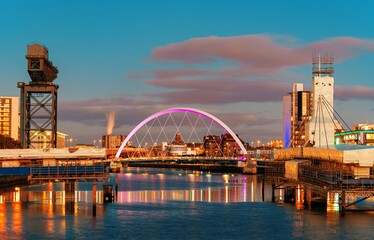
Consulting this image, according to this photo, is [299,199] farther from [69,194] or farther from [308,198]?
[69,194]

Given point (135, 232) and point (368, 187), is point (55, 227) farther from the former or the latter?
point (368, 187)

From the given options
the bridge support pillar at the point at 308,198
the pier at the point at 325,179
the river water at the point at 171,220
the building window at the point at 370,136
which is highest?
the building window at the point at 370,136

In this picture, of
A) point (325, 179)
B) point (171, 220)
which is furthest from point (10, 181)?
point (325, 179)

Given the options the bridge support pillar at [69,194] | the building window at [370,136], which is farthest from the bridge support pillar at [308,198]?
the building window at [370,136]

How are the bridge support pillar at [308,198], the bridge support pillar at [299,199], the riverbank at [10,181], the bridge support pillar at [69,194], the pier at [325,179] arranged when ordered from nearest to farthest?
the pier at [325,179] < the bridge support pillar at [69,194] < the bridge support pillar at [299,199] < the bridge support pillar at [308,198] < the riverbank at [10,181]

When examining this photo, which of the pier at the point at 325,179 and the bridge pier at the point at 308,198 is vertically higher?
the pier at the point at 325,179

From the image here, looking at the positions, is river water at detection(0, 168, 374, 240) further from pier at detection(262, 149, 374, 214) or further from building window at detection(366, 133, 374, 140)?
building window at detection(366, 133, 374, 140)

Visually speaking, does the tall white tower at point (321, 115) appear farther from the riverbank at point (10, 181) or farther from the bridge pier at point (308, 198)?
the riverbank at point (10, 181)

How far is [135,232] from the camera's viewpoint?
1865 inches

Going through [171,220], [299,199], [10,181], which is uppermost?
[10,181]

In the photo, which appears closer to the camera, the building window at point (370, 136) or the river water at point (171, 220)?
the river water at point (171, 220)

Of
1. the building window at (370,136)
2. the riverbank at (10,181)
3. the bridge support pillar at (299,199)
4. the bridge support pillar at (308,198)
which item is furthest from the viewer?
the building window at (370,136)

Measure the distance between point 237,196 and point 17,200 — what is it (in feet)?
99.9

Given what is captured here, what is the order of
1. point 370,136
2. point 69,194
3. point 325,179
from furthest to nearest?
point 370,136, point 69,194, point 325,179
